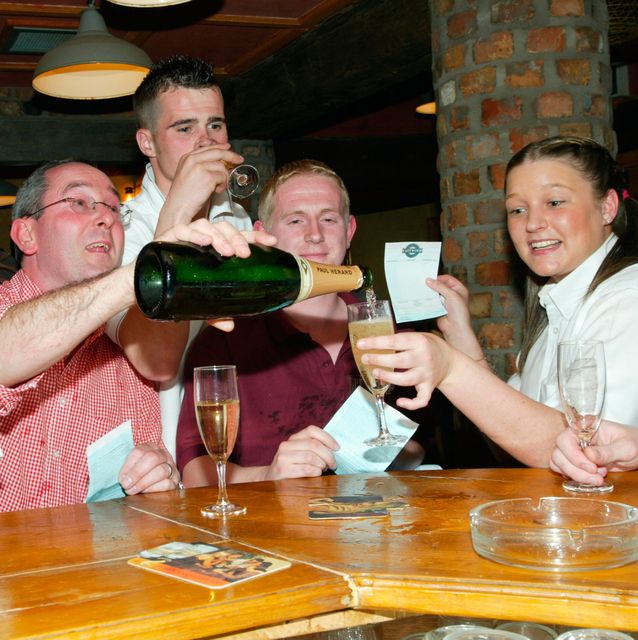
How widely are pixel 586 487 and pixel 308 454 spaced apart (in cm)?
56

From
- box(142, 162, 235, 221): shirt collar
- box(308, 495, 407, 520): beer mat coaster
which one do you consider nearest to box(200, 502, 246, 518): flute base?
box(308, 495, 407, 520): beer mat coaster

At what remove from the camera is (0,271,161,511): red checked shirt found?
200 cm

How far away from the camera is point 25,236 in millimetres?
2213

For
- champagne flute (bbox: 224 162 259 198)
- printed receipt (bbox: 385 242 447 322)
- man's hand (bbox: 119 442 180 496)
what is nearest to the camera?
man's hand (bbox: 119 442 180 496)

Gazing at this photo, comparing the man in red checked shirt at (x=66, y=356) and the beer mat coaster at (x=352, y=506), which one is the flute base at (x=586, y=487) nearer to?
the beer mat coaster at (x=352, y=506)

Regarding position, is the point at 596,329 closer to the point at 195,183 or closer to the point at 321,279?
the point at 321,279

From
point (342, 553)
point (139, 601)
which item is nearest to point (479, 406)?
point (342, 553)

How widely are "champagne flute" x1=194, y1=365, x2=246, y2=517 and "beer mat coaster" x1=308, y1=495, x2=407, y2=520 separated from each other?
140 millimetres

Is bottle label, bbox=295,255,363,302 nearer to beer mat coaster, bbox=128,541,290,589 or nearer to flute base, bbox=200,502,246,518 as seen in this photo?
flute base, bbox=200,502,246,518

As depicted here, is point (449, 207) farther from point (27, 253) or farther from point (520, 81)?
point (27, 253)

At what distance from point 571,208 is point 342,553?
4.46 ft

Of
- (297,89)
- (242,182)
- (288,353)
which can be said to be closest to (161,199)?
Answer: (242,182)

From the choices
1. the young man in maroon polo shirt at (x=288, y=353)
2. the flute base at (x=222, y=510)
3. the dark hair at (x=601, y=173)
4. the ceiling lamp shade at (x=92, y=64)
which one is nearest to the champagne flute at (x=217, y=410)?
the flute base at (x=222, y=510)

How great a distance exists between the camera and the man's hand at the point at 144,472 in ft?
5.82
